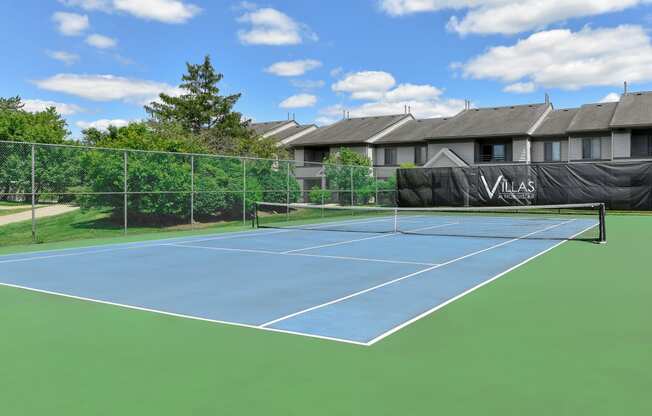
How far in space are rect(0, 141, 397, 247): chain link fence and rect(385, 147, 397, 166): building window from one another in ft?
73.4

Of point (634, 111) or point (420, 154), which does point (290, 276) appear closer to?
point (634, 111)

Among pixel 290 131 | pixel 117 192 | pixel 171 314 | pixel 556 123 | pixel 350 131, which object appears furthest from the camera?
pixel 290 131

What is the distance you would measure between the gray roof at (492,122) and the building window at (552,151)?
71.6 inches

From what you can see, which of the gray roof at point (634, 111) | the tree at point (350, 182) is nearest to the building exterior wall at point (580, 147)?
the gray roof at point (634, 111)

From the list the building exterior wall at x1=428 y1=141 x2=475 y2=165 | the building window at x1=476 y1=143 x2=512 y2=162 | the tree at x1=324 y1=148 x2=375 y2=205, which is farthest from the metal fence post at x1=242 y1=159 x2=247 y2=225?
the building window at x1=476 y1=143 x2=512 y2=162

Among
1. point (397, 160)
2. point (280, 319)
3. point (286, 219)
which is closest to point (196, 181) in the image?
point (286, 219)

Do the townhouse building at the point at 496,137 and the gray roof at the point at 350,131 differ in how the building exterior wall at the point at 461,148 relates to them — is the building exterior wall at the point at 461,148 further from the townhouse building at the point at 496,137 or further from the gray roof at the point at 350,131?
the gray roof at the point at 350,131

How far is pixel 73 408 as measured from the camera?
3.40 meters

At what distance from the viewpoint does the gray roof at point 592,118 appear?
3353 cm

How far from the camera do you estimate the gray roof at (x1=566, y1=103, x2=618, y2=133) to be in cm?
3353

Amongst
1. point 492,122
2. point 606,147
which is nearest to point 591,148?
point 606,147

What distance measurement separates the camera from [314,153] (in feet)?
145

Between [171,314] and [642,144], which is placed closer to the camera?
[171,314]

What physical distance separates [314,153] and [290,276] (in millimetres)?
36379
